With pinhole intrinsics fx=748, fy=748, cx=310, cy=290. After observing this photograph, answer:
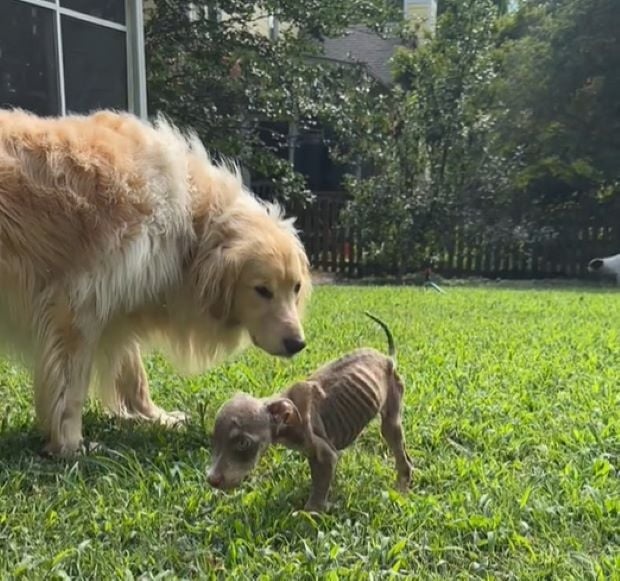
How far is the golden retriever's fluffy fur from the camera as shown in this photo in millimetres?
2898

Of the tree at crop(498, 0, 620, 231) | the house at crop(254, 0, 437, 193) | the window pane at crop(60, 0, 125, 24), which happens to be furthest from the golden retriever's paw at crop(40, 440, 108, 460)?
the tree at crop(498, 0, 620, 231)

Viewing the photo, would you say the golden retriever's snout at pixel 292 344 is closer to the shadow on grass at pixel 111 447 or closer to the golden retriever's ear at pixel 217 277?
the golden retriever's ear at pixel 217 277

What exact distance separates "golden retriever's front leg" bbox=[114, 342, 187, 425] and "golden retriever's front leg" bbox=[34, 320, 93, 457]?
0.44m

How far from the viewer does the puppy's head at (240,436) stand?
83.5 inches

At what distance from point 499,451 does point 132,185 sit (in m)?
1.80

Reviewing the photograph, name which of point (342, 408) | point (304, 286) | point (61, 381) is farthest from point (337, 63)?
point (342, 408)

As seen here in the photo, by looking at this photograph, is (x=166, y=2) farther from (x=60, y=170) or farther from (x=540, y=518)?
(x=540, y=518)

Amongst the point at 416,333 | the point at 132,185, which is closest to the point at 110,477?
the point at 132,185

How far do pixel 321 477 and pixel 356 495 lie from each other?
7.9 inches

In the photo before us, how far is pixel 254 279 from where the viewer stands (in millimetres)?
2967

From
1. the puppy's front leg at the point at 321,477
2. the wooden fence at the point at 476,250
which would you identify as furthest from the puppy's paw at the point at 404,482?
the wooden fence at the point at 476,250

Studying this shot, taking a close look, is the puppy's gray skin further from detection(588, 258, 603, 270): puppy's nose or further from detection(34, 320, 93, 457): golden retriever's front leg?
detection(588, 258, 603, 270): puppy's nose

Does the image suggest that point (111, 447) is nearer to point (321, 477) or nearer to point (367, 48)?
point (321, 477)

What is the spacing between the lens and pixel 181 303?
3172 millimetres
